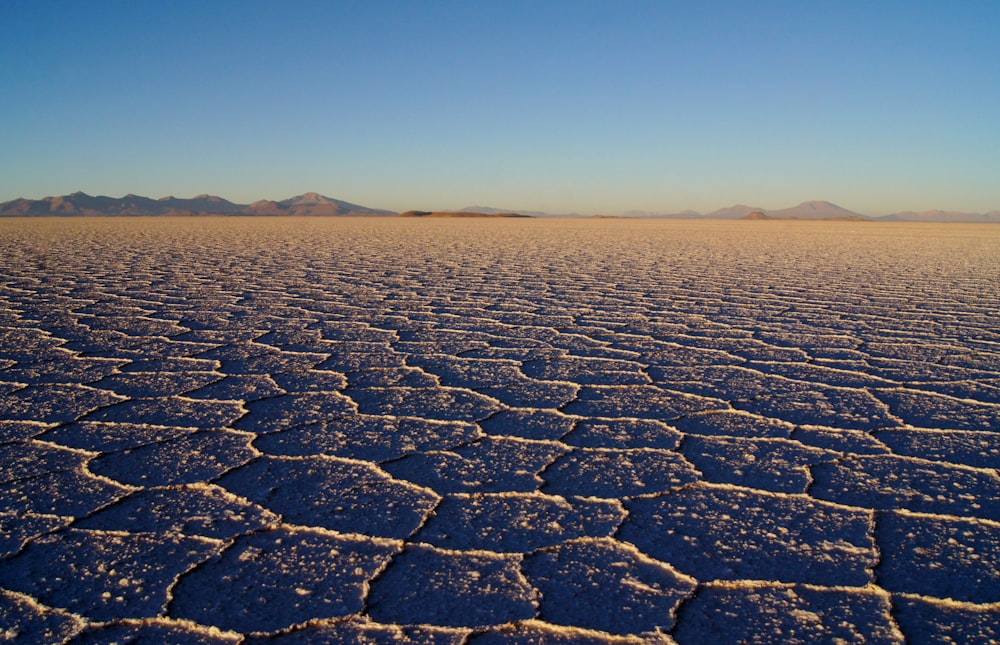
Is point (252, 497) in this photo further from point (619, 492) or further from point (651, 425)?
point (651, 425)

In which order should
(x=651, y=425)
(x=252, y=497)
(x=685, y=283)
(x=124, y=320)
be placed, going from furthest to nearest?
(x=685, y=283) < (x=124, y=320) < (x=651, y=425) < (x=252, y=497)

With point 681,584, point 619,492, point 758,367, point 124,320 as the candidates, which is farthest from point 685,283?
point 681,584

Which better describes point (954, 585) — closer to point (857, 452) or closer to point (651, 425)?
point (857, 452)

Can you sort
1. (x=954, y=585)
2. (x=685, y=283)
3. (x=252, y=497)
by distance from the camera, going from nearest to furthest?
(x=954, y=585) < (x=252, y=497) < (x=685, y=283)

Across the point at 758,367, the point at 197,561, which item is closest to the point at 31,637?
the point at 197,561

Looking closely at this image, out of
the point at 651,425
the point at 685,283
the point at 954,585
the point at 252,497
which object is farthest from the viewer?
the point at 685,283

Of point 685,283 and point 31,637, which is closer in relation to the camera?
point 31,637
